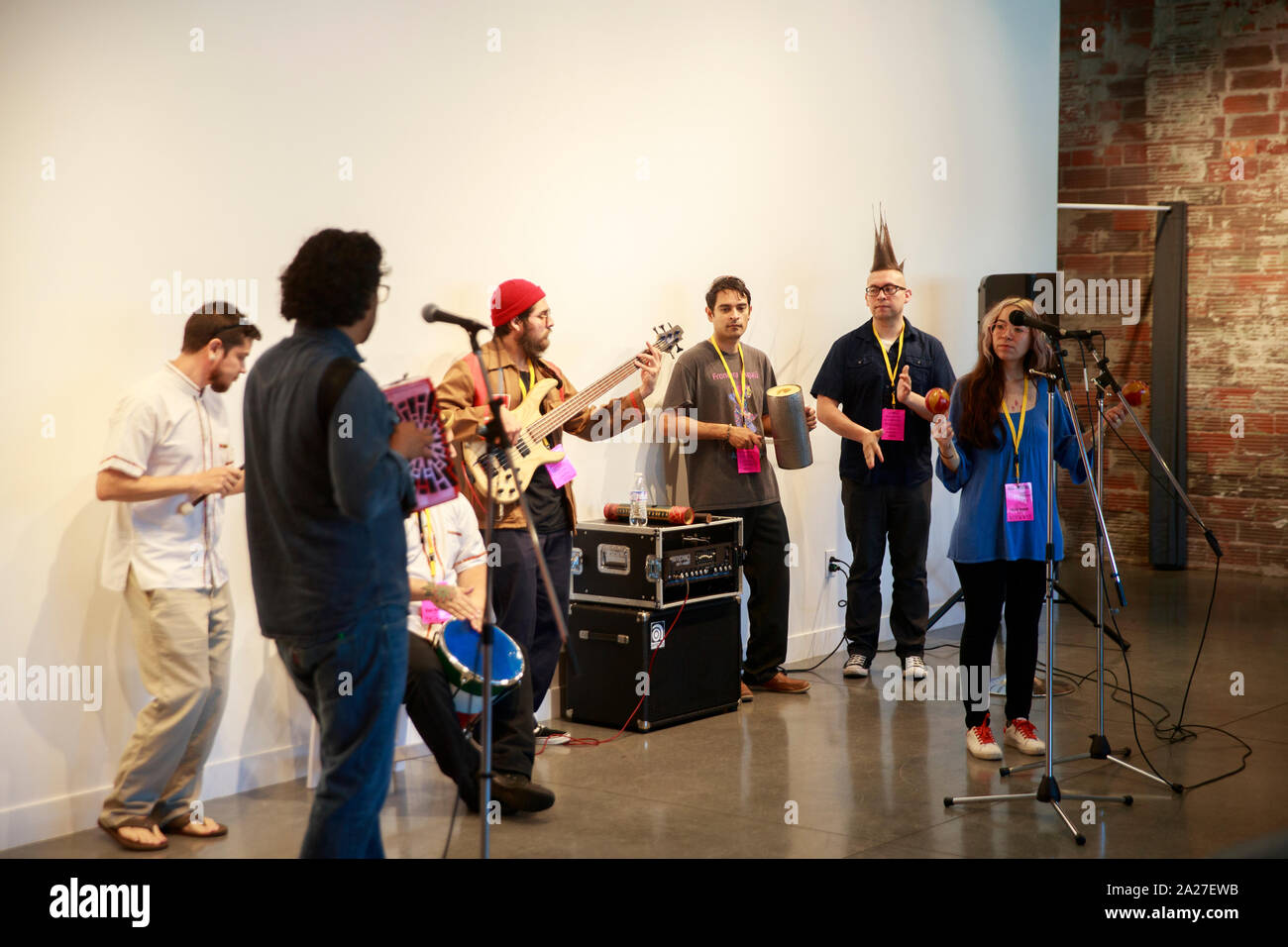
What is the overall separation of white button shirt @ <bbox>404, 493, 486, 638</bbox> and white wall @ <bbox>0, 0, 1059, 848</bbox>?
633 millimetres

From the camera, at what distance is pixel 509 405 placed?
4199mm

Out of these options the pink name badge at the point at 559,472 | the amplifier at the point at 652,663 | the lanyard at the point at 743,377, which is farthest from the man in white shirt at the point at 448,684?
the lanyard at the point at 743,377

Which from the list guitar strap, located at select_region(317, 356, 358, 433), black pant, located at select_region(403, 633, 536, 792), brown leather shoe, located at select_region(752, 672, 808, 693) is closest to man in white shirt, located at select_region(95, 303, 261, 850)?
black pant, located at select_region(403, 633, 536, 792)

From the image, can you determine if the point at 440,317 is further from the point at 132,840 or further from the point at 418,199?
the point at 418,199

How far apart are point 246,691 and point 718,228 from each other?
3.16 metres

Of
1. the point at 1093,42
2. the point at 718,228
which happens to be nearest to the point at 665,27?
the point at 718,228

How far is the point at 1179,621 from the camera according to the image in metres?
7.30

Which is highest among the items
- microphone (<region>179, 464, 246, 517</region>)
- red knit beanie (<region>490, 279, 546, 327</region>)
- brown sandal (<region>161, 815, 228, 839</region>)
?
red knit beanie (<region>490, 279, 546, 327</region>)

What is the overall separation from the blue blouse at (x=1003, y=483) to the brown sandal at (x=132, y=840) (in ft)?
8.76

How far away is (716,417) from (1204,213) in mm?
5403

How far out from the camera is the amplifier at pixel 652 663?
4969 mm

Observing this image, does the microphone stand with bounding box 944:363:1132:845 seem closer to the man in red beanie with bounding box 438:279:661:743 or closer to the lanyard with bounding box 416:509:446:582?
the man in red beanie with bounding box 438:279:661:743

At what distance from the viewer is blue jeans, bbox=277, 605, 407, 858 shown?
2441 mm

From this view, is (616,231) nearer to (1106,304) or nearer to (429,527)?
(429,527)
